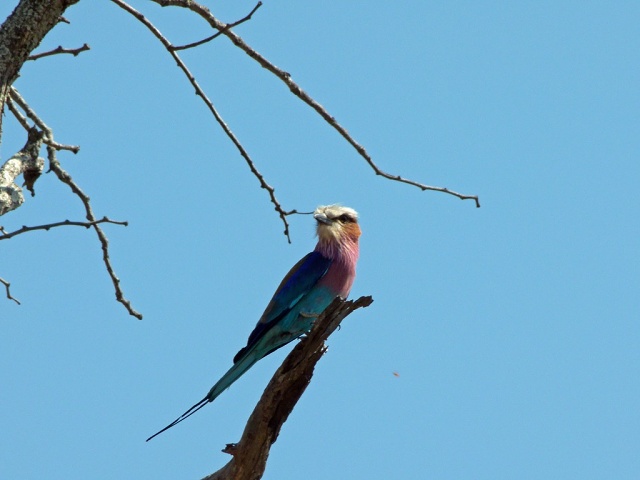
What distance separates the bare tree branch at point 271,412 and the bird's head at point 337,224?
2.40m

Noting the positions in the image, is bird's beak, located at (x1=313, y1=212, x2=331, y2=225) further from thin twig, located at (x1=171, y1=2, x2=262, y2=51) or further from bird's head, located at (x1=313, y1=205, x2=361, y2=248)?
thin twig, located at (x1=171, y1=2, x2=262, y2=51)

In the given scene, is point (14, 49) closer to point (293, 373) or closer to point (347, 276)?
point (293, 373)

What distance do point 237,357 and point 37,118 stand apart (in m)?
1.99

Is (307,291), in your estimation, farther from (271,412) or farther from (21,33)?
(21,33)

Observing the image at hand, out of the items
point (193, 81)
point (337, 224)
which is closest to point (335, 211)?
point (337, 224)

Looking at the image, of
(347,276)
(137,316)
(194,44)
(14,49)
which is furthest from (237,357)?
(14,49)

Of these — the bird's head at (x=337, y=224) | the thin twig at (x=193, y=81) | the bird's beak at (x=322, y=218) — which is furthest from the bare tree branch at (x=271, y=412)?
the bird's beak at (x=322, y=218)

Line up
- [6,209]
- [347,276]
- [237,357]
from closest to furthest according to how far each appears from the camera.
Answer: [6,209]
[237,357]
[347,276]

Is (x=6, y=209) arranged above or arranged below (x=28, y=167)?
below

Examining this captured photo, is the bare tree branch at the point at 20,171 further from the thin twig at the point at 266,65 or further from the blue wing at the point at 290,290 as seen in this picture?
the blue wing at the point at 290,290

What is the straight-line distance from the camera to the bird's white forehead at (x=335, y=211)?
6051 mm

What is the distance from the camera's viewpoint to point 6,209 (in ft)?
9.62

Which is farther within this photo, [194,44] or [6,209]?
[194,44]

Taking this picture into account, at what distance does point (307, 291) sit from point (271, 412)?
86.5 inches
